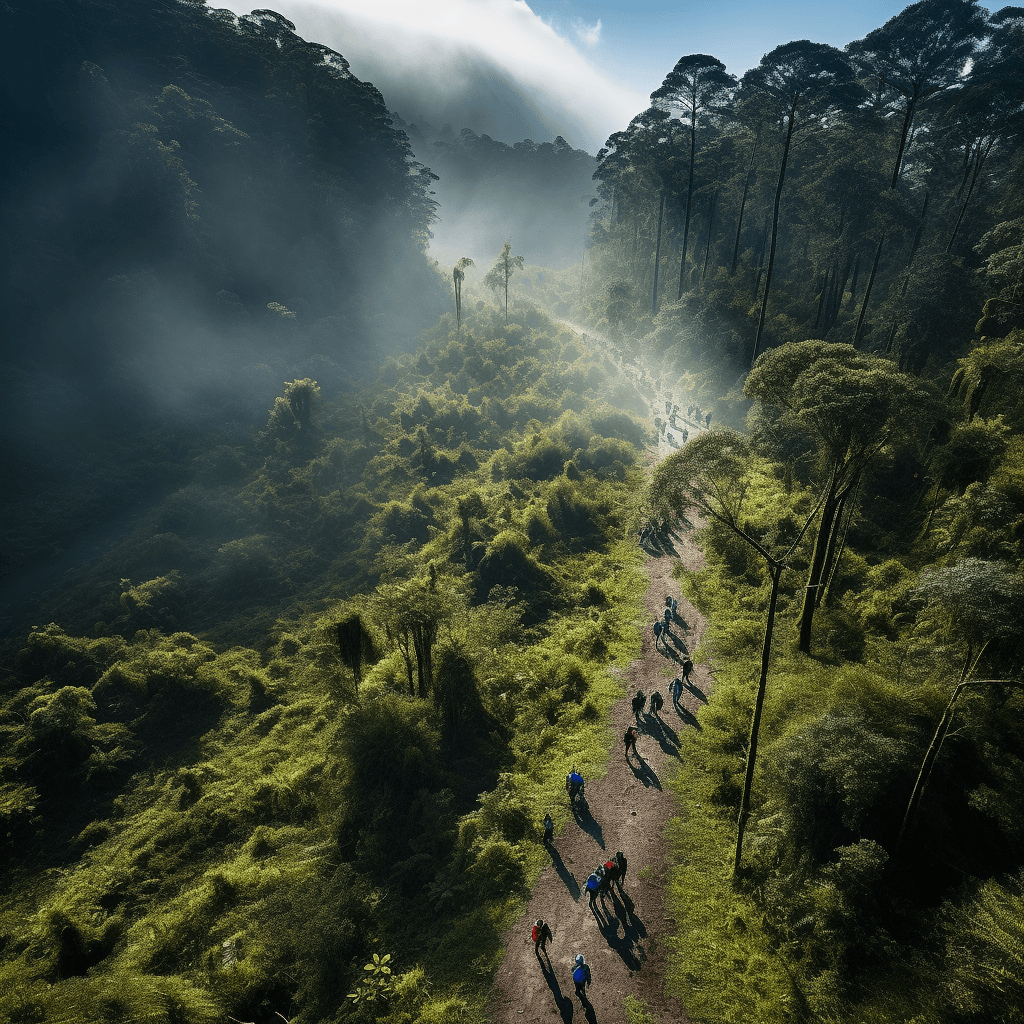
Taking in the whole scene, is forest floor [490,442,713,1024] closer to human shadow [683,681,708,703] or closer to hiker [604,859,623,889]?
human shadow [683,681,708,703]

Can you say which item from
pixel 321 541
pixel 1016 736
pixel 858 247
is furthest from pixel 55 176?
pixel 1016 736

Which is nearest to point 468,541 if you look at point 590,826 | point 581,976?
point 590,826

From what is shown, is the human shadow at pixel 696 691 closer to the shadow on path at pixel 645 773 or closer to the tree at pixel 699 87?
the shadow on path at pixel 645 773

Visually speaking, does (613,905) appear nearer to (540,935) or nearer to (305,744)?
(540,935)

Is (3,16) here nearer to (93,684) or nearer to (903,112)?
(93,684)

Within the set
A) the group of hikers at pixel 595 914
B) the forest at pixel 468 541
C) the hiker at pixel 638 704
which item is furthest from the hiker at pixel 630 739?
the group of hikers at pixel 595 914
